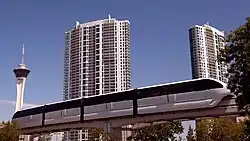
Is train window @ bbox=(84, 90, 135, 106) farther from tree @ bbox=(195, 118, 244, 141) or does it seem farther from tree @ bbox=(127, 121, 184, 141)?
tree @ bbox=(195, 118, 244, 141)

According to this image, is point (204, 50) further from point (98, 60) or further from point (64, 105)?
point (64, 105)

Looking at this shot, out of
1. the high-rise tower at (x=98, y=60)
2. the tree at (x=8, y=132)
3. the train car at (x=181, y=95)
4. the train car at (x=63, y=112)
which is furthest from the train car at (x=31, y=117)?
the high-rise tower at (x=98, y=60)

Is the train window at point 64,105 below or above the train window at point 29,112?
above

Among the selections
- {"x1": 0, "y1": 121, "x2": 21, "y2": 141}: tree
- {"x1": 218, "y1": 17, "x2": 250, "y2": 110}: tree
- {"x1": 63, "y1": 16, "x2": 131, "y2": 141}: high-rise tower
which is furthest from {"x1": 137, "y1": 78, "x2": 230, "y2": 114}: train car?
{"x1": 63, "y1": 16, "x2": 131, "y2": 141}: high-rise tower

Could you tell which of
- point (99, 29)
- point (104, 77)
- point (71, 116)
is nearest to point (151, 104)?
point (71, 116)

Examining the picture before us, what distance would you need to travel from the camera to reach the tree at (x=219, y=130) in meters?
41.7

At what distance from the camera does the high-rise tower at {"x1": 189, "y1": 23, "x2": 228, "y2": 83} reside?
4562 inches

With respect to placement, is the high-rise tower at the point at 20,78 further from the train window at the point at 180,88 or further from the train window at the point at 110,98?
the train window at the point at 180,88

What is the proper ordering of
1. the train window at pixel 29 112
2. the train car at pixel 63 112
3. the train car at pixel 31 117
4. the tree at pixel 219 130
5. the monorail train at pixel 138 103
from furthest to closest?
the train window at pixel 29 112, the train car at pixel 31 117, the train car at pixel 63 112, the monorail train at pixel 138 103, the tree at pixel 219 130

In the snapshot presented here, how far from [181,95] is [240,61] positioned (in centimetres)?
3082

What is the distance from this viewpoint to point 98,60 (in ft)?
388

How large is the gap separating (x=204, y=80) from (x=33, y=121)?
47521 mm

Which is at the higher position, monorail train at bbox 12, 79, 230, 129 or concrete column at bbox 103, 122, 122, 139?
monorail train at bbox 12, 79, 230, 129

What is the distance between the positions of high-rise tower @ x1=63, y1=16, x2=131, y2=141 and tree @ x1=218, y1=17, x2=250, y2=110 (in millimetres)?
95859
